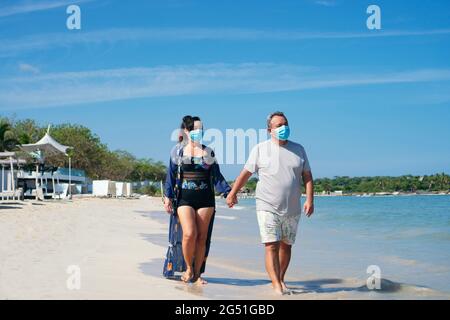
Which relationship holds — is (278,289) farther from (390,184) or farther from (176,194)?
(390,184)

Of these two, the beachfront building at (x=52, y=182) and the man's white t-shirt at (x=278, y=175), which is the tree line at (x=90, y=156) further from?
the man's white t-shirt at (x=278, y=175)

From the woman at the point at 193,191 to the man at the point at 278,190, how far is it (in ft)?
2.03

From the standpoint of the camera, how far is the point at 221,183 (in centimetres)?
643

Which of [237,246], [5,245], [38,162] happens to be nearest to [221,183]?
[5,245]

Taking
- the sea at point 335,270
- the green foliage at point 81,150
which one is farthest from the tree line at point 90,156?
the sea at point 335,270

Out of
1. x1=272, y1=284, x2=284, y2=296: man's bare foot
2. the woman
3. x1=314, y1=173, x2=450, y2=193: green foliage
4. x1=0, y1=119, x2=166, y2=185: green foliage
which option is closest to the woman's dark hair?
the woman

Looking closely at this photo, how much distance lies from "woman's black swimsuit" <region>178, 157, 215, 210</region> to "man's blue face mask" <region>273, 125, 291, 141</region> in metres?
0.94

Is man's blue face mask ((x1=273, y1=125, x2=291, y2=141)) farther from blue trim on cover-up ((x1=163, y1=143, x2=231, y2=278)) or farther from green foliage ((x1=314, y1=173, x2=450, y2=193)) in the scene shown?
green foliage ((x1=314, y1=173, x2=450, y2=193))

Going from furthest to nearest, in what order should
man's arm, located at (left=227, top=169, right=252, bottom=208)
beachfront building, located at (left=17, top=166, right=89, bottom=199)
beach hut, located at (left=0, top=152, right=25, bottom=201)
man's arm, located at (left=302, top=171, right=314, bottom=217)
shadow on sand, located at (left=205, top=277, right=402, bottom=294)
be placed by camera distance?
beachfront building, located at (left=17, top=166, right=89, bottom=199), beach hut, located at (left=0, top=152, right=25, bottom=201), shadow on sand, located at (left=205, top=277, right=402, bottom=294), man's arm, located at (left=227, top=169, right=252, bottom=208), man's arm, located at (left=302, top=171, right=314, bottom=217)

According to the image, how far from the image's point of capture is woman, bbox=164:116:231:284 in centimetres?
628

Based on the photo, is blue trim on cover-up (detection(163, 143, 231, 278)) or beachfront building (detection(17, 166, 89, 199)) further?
beachfront building (detection(17, 166, 89, 199))

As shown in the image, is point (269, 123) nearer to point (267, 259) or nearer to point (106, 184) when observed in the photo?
point (267, 259)
